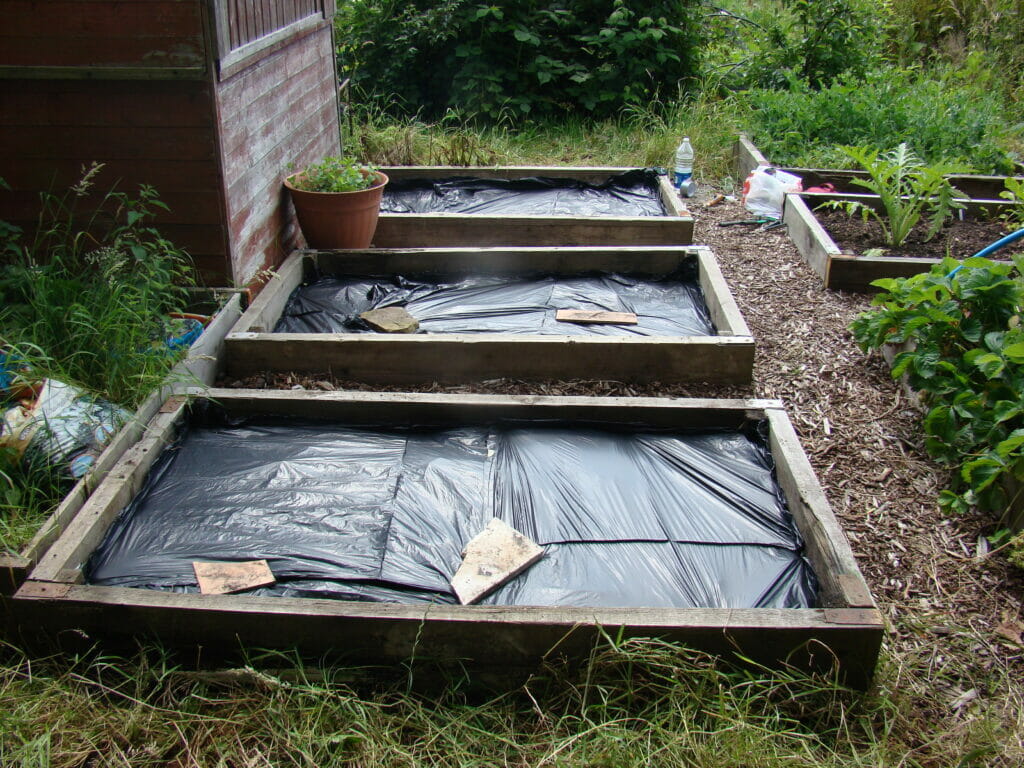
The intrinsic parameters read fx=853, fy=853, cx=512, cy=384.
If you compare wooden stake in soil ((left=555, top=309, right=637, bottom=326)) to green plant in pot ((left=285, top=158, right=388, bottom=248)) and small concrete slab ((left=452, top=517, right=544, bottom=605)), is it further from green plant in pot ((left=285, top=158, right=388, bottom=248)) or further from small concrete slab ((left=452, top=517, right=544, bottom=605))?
small concrete slab ((left=452, top=517, right=544, bottom=605))

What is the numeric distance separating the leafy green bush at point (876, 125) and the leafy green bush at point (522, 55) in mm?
1532

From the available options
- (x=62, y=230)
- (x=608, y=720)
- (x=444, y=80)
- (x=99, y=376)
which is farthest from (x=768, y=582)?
(x=444, y=80)

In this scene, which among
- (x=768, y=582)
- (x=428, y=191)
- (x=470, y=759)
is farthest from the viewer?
(x=428, y=191)

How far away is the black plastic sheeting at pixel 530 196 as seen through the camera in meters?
5.87

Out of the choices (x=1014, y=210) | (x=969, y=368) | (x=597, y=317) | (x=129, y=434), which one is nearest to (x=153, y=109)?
(x=129, y=434)

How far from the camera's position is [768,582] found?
8.34ft

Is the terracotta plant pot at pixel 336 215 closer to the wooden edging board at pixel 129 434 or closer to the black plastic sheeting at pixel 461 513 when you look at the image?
the wooden edging board at pixel 129 434

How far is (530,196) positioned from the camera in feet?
20.1

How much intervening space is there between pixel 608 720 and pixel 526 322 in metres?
2.32

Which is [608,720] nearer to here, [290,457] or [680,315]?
[290,457]

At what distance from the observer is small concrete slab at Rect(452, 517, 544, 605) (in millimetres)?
2469

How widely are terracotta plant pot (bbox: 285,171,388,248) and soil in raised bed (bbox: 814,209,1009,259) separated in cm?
283

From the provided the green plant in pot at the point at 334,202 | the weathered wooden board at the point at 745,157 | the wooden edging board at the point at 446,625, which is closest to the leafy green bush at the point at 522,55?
the weathered wooden board at the point at 745,157

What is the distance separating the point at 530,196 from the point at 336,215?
1.86 meters
